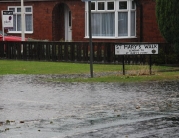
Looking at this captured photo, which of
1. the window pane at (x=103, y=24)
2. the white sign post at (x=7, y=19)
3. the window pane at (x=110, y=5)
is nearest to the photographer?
the white sign post at (x=7, y=19)

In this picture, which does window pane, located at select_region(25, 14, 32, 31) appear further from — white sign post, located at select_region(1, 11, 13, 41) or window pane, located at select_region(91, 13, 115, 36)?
white sign post, located at select_region(1, 11, 13, 41)

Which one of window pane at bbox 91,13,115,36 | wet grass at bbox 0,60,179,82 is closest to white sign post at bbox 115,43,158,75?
wet grass at bbox 0,60,179,82

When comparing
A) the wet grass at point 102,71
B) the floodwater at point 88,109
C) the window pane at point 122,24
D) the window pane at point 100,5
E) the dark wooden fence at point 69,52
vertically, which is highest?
the window pane at point 100,5

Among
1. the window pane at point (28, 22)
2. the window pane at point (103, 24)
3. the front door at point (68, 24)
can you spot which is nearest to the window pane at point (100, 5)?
the window pane at point (103, 24)

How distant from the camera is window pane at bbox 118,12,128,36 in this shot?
36031 millimetres

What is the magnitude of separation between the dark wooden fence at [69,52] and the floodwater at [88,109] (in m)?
8.02

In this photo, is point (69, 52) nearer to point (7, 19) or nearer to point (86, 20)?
point (7, 19)

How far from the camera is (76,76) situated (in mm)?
22609

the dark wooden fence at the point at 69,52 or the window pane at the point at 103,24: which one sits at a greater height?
the window pane at the point at 103,24

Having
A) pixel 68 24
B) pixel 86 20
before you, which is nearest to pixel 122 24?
pixel 86 20

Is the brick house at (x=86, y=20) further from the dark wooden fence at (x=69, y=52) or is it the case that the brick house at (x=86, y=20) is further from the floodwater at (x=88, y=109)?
the floodwater at (x=88, y=109)

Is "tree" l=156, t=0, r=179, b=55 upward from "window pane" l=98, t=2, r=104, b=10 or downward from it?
downward

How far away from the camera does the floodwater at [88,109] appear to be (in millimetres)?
11547

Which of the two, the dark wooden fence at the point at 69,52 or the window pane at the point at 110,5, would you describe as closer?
the dark wooden fence at the point at 69,52
